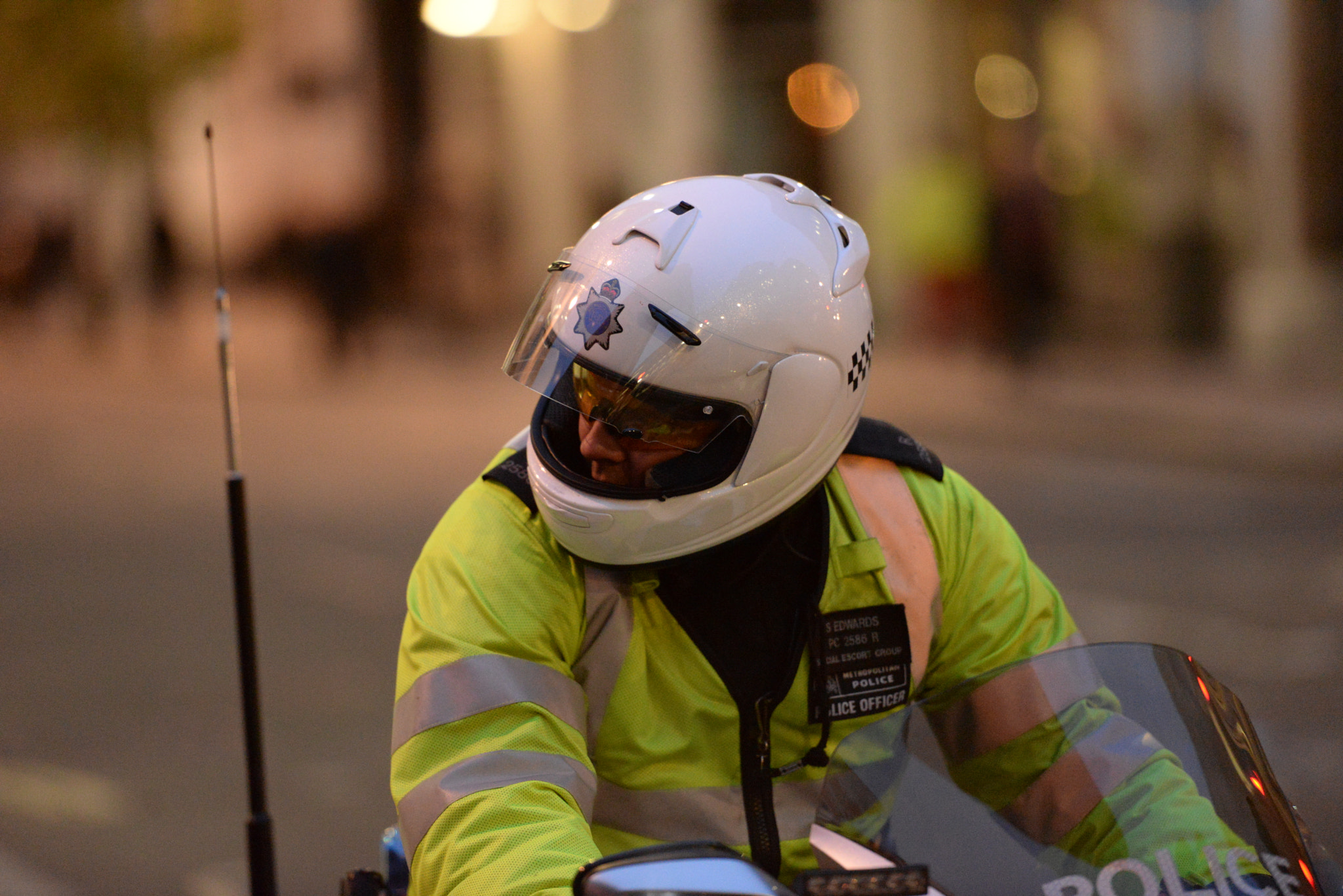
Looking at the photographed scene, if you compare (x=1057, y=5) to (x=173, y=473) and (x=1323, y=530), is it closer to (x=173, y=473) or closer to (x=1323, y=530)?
(x=1323, y=530)

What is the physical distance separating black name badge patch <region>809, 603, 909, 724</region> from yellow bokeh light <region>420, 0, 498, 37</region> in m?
17.6

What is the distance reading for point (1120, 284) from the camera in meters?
14.4

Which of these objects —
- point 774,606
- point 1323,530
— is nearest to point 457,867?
point 774,606

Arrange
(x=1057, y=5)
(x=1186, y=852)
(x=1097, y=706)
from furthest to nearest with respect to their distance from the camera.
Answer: (x=1057, y=5)
(x=1097, y=706)
(x=1186, y=852)

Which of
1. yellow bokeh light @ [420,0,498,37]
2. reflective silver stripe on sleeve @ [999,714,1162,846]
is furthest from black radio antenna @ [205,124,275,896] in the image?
yellow bokeh light @ [420,0,498,37]

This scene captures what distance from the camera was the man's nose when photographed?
217 centimetres

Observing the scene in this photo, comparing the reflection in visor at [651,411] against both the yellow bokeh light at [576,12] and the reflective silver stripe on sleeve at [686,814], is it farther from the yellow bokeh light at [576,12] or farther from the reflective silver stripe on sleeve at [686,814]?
the yellow bokeh light at [576,12]

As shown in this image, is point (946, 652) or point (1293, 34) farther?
point (1293, 34)

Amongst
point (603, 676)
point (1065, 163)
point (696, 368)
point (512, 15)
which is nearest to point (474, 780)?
point (603, 676)

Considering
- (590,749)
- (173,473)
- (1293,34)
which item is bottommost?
Answer: (173,473)

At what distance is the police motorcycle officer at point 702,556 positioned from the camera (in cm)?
203

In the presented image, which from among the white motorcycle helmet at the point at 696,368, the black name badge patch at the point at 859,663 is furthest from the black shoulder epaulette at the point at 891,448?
the black name badge patch at the point at 859,663

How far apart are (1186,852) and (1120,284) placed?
44.6 feet

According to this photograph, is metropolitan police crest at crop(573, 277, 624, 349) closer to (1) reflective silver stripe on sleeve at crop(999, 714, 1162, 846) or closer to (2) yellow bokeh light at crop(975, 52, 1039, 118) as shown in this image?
(1) reflective silver stripe on sleeve at crop(999, 714, 1162, 846)
